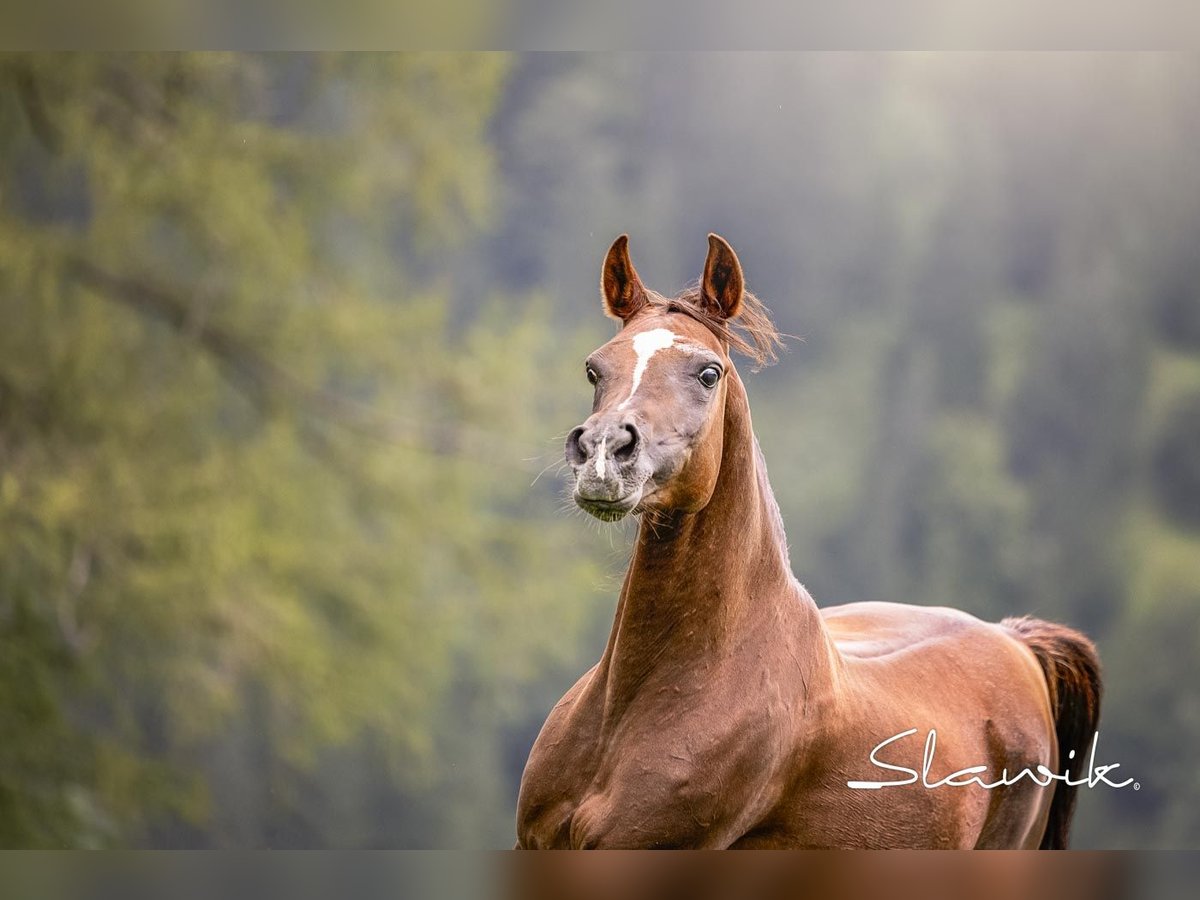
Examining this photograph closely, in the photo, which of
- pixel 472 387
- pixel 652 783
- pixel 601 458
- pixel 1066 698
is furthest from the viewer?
pixel 472 387

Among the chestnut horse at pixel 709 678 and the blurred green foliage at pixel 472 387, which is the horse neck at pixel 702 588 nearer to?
the chestnut horse at pixel 709 678

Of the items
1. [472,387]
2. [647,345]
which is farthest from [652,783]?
[472,387]

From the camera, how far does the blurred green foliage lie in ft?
15.1

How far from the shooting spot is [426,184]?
5145 millimetres

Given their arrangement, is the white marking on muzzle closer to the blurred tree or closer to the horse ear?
the horse ear

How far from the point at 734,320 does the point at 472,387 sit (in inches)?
140

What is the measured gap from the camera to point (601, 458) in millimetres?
1589

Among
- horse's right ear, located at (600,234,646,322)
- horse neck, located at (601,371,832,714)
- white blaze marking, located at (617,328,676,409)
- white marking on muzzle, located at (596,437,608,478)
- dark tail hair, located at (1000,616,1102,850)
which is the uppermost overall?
horse's right ear, located at (600,234,646,322)

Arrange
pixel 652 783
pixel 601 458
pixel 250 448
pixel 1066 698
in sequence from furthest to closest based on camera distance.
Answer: pixel 250 448, pixel 1066 698, pixel 652 783, pixel 601 458

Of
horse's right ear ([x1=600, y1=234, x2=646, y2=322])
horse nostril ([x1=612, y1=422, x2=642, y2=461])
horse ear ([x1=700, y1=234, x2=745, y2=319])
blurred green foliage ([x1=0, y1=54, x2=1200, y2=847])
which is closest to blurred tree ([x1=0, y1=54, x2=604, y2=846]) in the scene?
blurred green foliage ([x1=0, y1=54, x2=1200, y2=847])

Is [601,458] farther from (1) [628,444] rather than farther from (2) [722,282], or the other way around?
(2) [722,282]

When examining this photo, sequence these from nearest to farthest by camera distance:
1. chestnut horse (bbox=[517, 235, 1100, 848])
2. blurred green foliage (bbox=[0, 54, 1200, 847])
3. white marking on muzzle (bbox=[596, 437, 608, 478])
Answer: white marking on muzzle (bbox=[596, 437, 608, 478]) → chestnut horse (bbox=[517, 235, 1100, 848]) → blurred green foliage (bbox=[0, 54, 1200, 847])

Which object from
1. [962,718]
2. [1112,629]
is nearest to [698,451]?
[962,718]

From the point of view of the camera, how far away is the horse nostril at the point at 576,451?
1.61 m
